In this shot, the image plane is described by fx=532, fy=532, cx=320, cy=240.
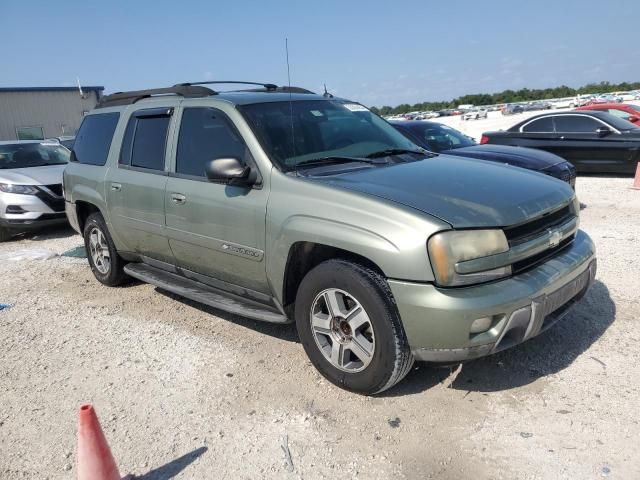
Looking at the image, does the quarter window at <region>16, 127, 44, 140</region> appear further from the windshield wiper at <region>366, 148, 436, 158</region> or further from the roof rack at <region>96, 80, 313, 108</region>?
the windshield wiper at <region>366, 148, 436, 158</region>

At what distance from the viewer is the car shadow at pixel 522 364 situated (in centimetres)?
335

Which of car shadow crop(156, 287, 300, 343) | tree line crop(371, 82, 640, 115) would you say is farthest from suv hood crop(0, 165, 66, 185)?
tree line crop(371, 82, 640, 115)

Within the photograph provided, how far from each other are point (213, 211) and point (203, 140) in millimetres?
625

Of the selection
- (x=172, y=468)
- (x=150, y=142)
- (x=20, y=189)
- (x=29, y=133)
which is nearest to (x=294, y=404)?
(x=172, y=468)

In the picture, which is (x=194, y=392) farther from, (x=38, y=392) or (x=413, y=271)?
(x=413, y=271)

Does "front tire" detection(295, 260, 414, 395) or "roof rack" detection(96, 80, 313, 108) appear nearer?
"front tire" detection(295, 260, 414, 395)

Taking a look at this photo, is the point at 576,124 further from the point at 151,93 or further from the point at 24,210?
the point at 24,210

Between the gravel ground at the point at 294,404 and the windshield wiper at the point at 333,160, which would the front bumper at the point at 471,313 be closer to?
the gravel ground at the point at 294,404

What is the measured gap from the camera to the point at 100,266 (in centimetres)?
577

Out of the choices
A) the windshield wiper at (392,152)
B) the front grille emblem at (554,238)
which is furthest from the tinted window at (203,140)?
the front grille emblem at (554,238)

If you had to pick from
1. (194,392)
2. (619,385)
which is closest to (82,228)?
(194,392)

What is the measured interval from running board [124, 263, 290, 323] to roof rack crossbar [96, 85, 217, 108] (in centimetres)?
154

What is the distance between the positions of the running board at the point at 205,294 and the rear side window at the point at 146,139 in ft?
3.13

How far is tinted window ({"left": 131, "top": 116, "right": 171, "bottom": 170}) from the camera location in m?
4.44
